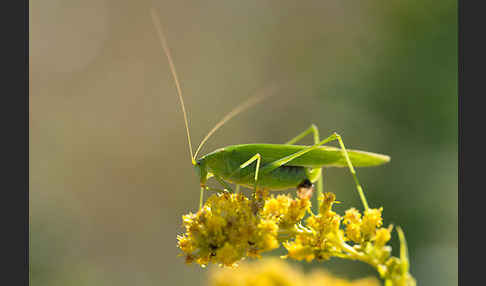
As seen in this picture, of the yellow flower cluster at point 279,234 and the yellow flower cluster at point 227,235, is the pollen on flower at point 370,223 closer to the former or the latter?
the yellow flower cluster at point 279,234

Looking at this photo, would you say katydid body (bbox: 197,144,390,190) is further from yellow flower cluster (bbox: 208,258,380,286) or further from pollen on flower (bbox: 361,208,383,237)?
yellow flower cluster (bbox: 208,258,380,286)

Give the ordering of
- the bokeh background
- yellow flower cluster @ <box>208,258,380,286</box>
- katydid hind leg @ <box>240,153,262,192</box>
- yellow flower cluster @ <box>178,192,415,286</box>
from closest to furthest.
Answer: yellow flower cluster @ <box>208,258,380,286</box>
yellow flower cluster @ <box>178,192,415,286</box>
katydid hind leg @ <box>240,153,262,192</box>
the bokeh background

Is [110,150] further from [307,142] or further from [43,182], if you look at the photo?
[307,142]

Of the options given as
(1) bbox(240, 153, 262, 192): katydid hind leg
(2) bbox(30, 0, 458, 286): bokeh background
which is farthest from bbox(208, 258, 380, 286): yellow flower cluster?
(2) bbox(30, 0, 458, 286): bokeh background

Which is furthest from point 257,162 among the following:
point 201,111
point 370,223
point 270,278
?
point 201,111

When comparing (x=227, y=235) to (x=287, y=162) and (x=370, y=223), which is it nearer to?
(x=370, y=223)

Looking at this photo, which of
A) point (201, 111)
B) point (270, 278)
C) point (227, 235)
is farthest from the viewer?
point (201, 111)
